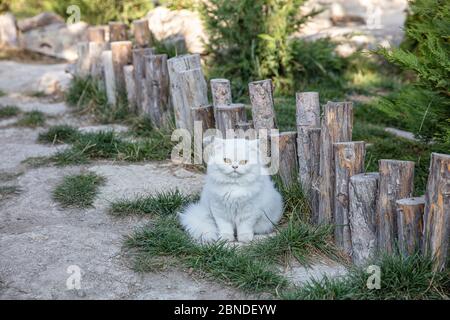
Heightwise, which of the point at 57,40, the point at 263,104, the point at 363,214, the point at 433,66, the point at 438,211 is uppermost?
the point at 57,40

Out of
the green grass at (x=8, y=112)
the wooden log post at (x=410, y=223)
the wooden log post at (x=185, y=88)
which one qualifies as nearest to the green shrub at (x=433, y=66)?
the wooden log post at (x=410, y=223)

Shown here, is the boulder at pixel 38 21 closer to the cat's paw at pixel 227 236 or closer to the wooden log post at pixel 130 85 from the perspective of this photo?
the wooden log post at pixel 130 85

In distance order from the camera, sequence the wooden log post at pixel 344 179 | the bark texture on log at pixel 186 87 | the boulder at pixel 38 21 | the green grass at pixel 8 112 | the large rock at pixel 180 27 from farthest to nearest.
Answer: the boulder at pixel 38 21
the large rock at pixel 180 27
the green grass at pixel 8 112
the bark texture on log at pixel 186 87
the wooden log post at pixel 344 179

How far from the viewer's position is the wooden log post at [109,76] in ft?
23.7

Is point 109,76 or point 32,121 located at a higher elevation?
point 109,76

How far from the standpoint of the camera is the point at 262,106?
16.2 ft

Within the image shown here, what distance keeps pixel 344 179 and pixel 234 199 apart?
2.55ft

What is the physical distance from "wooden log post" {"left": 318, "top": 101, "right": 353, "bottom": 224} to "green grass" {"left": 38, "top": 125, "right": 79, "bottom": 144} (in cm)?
322

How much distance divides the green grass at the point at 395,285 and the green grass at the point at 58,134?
3.74m

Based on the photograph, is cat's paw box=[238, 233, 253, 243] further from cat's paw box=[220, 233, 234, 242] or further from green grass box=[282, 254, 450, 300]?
green grass box=[282, 254, 450, 300]

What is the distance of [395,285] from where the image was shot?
351cm

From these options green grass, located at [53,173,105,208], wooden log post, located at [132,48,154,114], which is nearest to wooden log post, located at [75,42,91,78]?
wooden log post, located at [132,48,154,114]

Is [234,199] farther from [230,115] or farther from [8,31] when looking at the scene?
[8,31]

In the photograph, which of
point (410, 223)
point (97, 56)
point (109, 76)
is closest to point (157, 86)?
point (109, 76)
